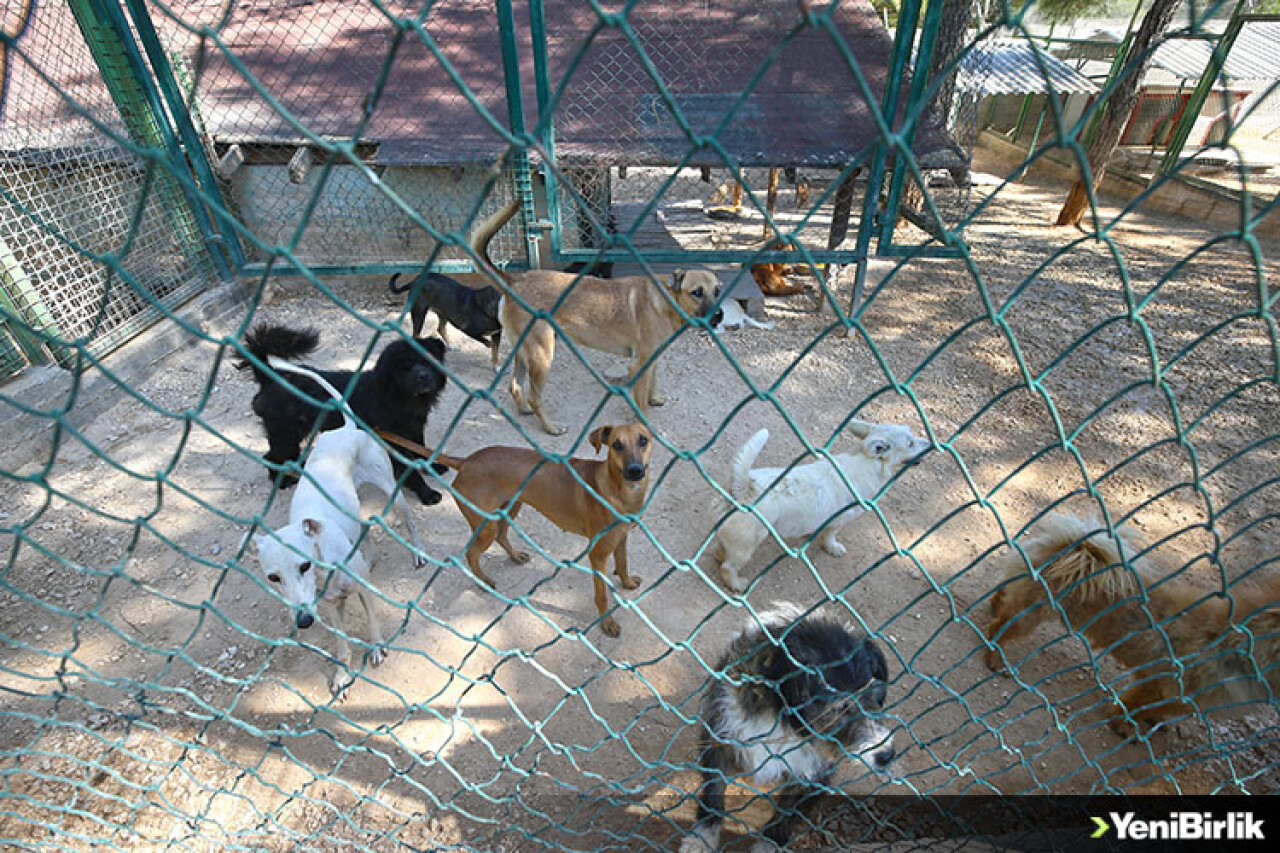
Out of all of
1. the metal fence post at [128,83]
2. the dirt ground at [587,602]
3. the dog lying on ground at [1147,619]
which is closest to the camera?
the dirt ground at [587,602]

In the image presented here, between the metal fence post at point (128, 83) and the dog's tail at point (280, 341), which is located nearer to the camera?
the dog's tail at point (280, 341)

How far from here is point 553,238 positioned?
20.8 feet

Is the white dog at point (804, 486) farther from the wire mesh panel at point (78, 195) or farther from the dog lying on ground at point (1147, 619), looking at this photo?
the wire mesh panel at point (78, 195)

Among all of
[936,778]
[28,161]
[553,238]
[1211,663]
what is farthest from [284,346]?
[1211,663]

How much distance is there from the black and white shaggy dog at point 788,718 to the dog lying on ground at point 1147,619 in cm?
76

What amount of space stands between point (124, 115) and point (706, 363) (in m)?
5.93

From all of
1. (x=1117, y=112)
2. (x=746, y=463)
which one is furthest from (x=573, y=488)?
(x=1117, y=112)

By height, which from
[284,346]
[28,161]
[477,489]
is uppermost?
[28,161]

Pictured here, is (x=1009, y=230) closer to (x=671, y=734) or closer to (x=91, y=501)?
(x=671, y=734)

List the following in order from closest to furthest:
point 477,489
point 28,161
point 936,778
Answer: point 936,778 → point 477,489 → point 28,161

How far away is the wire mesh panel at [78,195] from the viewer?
17.2 feet

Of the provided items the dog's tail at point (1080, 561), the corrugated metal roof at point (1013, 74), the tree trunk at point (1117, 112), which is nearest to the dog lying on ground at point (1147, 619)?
the dog's tail at point (1080, 561)

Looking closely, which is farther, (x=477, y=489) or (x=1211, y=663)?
(x=477, y=489)

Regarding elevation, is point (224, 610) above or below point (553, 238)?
below
